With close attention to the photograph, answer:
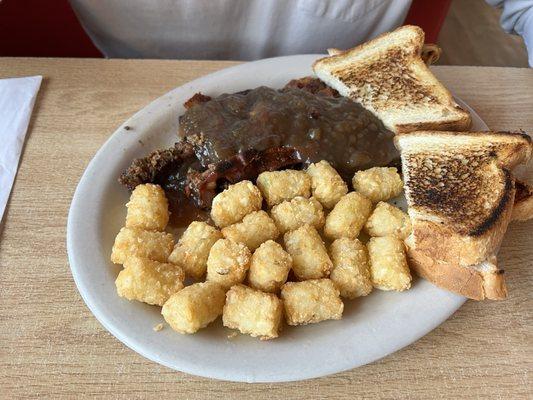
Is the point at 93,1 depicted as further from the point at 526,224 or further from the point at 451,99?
the point at 526,224

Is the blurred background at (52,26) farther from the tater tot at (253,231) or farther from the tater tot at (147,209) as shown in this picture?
the tater tot at (253,231)

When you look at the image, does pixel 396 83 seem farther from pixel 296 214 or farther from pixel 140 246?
pixel 140 246

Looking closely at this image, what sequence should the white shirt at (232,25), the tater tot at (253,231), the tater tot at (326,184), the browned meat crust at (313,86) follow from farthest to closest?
the white shirt at (232,25) → the browned meat crust at (313,86) → the tater tot at (326,184) → the tater tot at (253,231)

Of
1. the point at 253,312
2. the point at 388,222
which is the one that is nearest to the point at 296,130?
the point at 388,222

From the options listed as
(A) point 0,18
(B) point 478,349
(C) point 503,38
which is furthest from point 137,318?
(C) point 503,38

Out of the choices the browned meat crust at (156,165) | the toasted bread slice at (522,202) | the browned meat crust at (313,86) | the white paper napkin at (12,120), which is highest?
the toasted bread slice at (522,202)

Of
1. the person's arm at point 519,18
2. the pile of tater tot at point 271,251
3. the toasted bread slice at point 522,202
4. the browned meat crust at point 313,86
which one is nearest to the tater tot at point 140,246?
the pile of tater tot at point 271,251

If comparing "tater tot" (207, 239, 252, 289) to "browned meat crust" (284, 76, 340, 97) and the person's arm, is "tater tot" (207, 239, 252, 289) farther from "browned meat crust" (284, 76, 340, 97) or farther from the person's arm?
the person's arm
